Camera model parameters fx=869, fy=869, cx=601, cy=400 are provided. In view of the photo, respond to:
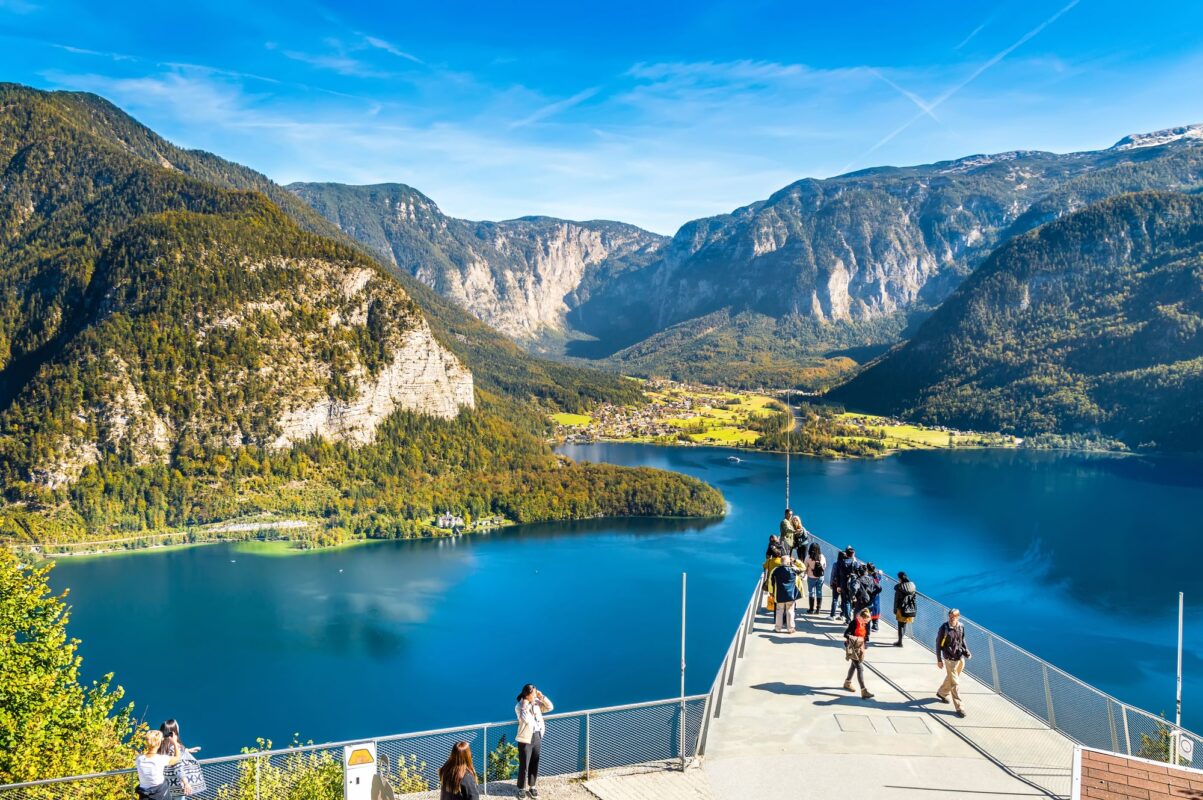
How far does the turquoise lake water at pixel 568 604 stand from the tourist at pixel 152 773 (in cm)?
5095

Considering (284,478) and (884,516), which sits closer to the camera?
(884,516)

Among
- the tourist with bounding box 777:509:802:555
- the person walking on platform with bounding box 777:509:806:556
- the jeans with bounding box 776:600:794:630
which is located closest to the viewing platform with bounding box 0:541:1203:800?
the jeans with bounding box 776:600:794:630

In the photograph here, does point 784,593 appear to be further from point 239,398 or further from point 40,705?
point 239,398

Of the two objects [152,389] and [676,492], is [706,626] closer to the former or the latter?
[676,492]

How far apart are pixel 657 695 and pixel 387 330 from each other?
368 feet

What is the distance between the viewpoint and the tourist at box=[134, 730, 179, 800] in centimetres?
1184

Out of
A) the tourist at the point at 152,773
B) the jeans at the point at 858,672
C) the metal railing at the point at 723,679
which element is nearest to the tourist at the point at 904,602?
the jeans at the point at 858,672

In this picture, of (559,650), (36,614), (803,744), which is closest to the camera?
(803,744)

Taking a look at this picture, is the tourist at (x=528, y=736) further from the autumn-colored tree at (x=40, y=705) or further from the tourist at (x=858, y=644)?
the autumn-colored tree at (x=40, y=705)

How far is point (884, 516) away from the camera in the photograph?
121000 millimetres

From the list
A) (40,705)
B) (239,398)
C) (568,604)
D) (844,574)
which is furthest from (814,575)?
(239,398)

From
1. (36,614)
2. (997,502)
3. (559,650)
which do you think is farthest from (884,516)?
(36,614)

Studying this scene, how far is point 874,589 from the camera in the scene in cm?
1903

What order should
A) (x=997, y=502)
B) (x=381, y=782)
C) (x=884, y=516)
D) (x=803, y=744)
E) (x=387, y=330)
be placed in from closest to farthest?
(x=381, y=782)
(x=803, y=744)
(x=884, y=516)
(x=997, y=502)
(x=387, y=330)
